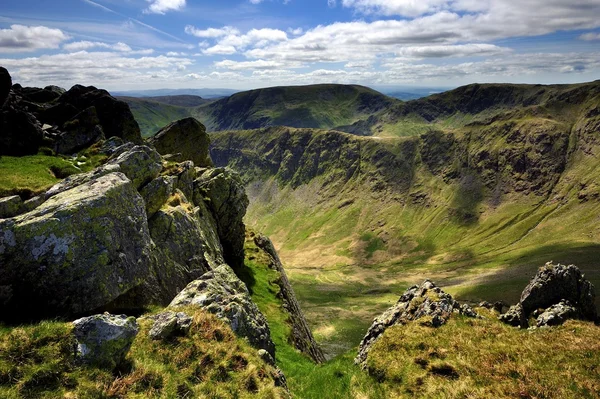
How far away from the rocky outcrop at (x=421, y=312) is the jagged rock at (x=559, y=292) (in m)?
9.13

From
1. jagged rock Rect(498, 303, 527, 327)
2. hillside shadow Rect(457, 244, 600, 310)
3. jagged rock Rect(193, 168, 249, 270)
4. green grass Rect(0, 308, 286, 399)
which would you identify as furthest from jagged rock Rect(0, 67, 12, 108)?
hillside shadow Rect(457, 244, 600, 310)

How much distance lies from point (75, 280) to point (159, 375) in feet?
24.2

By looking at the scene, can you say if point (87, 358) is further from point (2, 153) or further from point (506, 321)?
point (2, 153)

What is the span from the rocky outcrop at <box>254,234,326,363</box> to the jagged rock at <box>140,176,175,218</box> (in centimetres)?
2343

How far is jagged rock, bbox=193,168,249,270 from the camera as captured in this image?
60938mm

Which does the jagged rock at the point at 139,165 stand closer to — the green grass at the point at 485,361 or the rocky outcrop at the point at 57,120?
the green grass at the point at 485,361

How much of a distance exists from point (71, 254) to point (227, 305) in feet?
31.0

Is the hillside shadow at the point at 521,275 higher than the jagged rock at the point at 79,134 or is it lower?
lower

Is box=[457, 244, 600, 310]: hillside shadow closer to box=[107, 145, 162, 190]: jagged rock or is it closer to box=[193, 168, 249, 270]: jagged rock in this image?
box=[193, 168, 249, 270]: jagged rock

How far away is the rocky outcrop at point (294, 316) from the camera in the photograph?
4859 cm

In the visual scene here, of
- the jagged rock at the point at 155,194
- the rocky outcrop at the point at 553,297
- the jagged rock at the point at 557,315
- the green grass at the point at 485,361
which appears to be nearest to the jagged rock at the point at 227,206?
the jagged rock at the point at 155,194

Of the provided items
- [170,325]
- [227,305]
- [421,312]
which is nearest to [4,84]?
[227,305]

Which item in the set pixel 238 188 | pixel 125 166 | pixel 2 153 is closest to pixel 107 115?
pixel 2 153

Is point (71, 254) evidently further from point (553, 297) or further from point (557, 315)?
point (553, 297)
